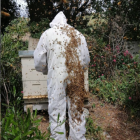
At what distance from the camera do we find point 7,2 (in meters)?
6.14

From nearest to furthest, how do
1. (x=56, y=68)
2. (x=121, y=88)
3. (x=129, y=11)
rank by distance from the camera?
(x=56, y=68) < (x=121, y=88) < (x=129, y=11)

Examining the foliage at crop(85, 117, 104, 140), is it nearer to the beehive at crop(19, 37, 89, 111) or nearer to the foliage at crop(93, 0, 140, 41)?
the beehive at crop(19, 37, 89, 111)

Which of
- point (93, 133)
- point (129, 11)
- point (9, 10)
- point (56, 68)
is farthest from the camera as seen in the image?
point (9, 10)

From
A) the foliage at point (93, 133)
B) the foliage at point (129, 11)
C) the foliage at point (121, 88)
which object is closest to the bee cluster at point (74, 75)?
the foliage at point (93, 133)

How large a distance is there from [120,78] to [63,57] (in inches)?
98.1

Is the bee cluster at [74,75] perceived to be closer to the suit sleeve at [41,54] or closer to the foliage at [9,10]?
the suit sleeve at [41,54]

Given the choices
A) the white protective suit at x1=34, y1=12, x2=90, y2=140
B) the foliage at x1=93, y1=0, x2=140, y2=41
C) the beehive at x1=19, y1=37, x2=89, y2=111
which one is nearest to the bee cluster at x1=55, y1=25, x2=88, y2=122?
the white protective suit at x1=34, y1=12, x2=90, y2=140

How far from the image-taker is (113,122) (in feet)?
10.5

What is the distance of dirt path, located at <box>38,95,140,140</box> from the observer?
9.30ft

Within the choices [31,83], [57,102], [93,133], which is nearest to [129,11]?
[31,83]

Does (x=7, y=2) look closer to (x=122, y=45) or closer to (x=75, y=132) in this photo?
(x=122, y=45)

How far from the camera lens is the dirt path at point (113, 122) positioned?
2834 millimetres

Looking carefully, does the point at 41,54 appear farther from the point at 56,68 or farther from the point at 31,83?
the point at 31,83

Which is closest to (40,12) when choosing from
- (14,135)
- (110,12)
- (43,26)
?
(43,26)
